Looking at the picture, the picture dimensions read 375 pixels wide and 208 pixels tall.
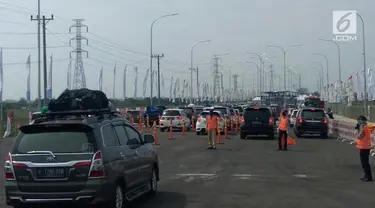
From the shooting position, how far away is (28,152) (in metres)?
10.0

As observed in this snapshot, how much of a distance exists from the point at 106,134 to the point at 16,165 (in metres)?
1.55

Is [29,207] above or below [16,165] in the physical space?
below

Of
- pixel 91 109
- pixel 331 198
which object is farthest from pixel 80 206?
pixel 331 198

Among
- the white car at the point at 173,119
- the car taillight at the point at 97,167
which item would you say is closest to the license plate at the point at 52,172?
the car taillight at the point at 97,167

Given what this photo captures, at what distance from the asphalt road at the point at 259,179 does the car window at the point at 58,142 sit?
8.82 feet

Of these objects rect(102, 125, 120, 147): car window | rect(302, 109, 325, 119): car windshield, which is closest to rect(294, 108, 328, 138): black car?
rect(302, 109, 325, 119): car windshield

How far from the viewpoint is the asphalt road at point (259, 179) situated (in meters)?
12.7

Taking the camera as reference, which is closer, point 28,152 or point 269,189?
point 28,152

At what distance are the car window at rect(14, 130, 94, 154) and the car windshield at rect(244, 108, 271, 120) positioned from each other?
26062 millimetres

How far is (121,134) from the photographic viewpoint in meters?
11.5

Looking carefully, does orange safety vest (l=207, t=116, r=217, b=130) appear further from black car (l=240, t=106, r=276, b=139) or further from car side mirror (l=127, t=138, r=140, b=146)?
car side mirror (l=127, t=138, r=140, b=146)

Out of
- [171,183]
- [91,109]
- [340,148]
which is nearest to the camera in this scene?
[91,109]

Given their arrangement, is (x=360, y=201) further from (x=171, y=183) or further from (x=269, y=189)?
(x=171, y=183)

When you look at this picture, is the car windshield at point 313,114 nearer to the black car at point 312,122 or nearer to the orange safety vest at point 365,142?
the black car at point 312,122
